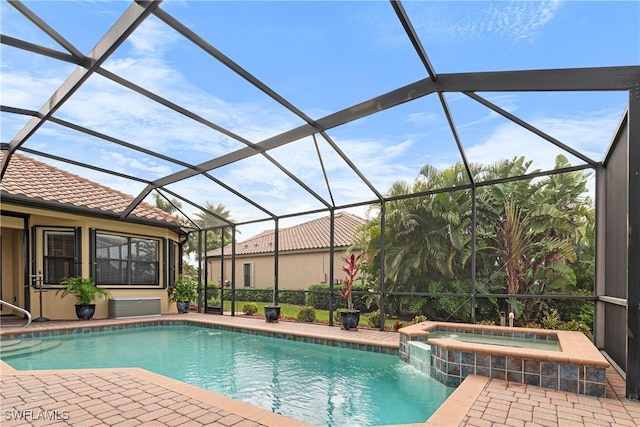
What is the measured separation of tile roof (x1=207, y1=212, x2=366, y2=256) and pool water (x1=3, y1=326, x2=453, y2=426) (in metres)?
8.32

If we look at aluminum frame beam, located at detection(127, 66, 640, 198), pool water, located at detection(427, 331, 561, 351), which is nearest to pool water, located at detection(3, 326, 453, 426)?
pool water, located at detection(427, 331, 561, 351)

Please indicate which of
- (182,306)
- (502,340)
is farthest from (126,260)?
(502,340)

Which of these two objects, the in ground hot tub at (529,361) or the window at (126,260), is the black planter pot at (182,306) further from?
the in ground hot tub at (529,361)

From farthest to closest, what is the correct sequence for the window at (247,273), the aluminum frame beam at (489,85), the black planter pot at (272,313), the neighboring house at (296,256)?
the window at (247,273)
the neighboring house at (296,256)
the black planter pot at (272,313)
the aluminum frame beam at (489,85)

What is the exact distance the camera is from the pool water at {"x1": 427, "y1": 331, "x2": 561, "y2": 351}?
18.2 feet

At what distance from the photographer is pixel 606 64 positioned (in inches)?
168

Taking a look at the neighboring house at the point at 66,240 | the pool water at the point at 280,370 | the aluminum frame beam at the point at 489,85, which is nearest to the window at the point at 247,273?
the neighboring house at the point at 66,240

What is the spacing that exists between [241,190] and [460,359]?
6476 millimetres

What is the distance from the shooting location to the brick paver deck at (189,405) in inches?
128

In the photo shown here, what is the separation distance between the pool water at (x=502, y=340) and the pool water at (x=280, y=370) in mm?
1066

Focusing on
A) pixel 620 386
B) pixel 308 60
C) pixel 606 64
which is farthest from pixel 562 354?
pixel 308 60

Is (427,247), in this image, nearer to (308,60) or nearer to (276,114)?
(276,114)

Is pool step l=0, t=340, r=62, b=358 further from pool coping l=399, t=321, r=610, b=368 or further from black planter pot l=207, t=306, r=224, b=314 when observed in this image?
pool coping l=399, t=321, r=610, b=368

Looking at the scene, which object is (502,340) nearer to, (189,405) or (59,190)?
(189,405)
